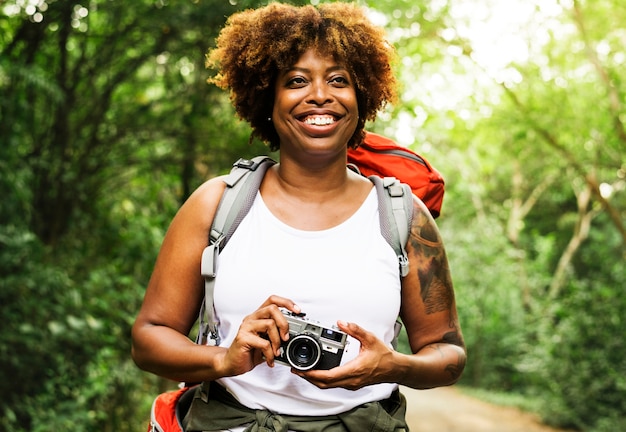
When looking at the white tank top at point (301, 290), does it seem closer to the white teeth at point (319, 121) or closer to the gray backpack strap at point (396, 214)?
the gray backpack strap at point (396, 214)

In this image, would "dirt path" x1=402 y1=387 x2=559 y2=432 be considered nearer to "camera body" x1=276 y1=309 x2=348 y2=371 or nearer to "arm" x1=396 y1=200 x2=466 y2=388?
"arm" x1=396 y1=200 x2=466 y2=388

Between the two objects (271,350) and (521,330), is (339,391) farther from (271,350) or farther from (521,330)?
(521,330)

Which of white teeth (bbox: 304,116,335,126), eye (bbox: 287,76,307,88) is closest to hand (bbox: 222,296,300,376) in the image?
white teeth (bbox: 304,116,335,126)

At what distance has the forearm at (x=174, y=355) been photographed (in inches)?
79.8

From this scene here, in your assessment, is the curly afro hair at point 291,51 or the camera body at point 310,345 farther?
the curly afro hair at point 291,51

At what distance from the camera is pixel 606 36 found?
1121cm

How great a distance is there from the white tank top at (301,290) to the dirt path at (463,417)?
34.6 ft

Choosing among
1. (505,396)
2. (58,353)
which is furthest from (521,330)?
(58,353)

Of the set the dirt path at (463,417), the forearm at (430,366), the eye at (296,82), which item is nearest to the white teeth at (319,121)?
the eye at (296,82)

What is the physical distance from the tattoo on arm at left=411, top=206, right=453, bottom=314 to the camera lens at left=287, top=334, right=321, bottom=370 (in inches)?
19.1

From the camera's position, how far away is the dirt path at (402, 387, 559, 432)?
42.2 feet

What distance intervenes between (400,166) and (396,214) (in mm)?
410

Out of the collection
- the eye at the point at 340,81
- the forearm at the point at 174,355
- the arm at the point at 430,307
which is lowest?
the forearm at the point at 174,355

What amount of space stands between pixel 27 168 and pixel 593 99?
9634mm
